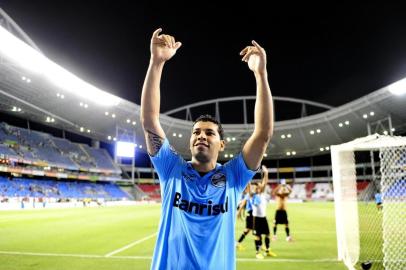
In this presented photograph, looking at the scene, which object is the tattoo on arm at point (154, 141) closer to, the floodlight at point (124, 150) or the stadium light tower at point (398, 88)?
the stadium light tower at point (398, 88)

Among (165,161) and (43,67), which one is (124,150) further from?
(165,161)

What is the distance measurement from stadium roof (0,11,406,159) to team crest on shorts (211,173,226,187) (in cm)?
3217

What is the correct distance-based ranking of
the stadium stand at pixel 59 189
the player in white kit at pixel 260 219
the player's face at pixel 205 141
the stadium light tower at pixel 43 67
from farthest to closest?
1. the stadium stand at pixel 59 189
2. the stadium light tower at pixel 43 67
3. the player in white kit at pixel 260 219
4. the player's face at pixel 205 141

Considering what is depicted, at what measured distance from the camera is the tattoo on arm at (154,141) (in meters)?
2.62

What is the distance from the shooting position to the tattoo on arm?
262cm

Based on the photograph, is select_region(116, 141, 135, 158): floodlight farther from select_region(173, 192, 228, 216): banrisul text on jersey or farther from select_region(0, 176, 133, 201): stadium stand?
select_region(173, 192, 228, 216): banrisul text on jersey

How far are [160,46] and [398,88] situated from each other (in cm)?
4277

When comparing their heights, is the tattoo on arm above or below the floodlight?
below

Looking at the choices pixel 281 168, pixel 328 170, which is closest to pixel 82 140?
Result: pixel 281 168

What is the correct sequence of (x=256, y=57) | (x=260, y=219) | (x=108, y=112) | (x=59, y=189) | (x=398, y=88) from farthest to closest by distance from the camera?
1. (x=108, y=112)
2. (x=59, y=189)
3. (x=398, y=88)
4. (x=260, y=219)
5. (x=256, y=57)

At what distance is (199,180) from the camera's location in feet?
8.72

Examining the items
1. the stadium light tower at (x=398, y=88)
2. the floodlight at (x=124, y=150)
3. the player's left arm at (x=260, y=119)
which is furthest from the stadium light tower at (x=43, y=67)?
the stadium light tower at (x=398, y=88)

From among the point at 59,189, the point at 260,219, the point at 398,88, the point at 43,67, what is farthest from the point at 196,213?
the point at 59,189

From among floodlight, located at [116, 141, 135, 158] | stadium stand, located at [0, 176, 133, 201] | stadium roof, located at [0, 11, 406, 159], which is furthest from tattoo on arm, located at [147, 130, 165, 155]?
floodlight, located at [116, 141, 135, 158]
